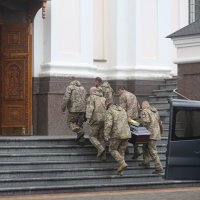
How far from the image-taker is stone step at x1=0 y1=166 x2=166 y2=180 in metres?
15.6

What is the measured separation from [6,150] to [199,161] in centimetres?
503

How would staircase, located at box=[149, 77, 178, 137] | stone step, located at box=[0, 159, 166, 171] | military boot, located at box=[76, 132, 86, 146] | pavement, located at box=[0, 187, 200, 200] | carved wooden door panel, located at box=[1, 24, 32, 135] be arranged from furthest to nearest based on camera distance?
staircase, located at box=[149, 77, 178, 137]
carved wooden door panel, located at box=[1, 24, 32, 135]
military boot, located at box=[76, 132, 86, 146]
stone step, located at box=[0, 159, 166, 171]
pavement, located at box=[0, 187, 200, 200]

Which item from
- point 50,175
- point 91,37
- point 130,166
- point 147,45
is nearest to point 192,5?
point 147,45

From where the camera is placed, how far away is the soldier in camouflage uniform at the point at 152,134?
1673cm

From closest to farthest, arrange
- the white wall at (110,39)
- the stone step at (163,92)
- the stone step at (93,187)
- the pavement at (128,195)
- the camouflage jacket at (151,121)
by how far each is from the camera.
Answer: the pavement at (128,195)
the stone step at (93,187)
the camouflage jacket at (151,121)
the white wall at (110,39)
the stone step at (163,92)

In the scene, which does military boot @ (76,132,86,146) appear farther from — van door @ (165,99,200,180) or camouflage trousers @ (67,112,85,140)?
van door @ (165,99,200,180)

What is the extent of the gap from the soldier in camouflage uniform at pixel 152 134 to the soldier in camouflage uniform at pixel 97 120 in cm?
100

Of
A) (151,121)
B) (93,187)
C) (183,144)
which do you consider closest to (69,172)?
(93,187)

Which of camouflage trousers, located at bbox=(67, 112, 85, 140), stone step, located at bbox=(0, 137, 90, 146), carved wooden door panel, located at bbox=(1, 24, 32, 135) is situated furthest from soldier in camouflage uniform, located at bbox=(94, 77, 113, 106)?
carved wooden door panel, located at bbox=(1, 24, 32, 135)

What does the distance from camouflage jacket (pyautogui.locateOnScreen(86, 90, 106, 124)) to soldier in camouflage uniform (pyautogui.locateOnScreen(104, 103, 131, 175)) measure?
514 mm

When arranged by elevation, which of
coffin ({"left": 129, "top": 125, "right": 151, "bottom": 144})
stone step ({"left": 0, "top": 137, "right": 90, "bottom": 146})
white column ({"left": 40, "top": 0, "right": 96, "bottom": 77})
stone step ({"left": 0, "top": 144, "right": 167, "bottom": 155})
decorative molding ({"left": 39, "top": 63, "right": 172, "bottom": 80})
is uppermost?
white column ({"left": 40, "top": 0, "right": 96, "bottom": 77})

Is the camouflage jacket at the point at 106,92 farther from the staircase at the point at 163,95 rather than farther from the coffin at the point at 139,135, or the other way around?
the staircase at the point at 163,95

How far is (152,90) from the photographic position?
22062mm

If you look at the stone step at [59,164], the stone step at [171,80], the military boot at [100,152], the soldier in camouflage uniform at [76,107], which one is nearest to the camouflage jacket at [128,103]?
the soldier in camouflage uniform at [76,107]
